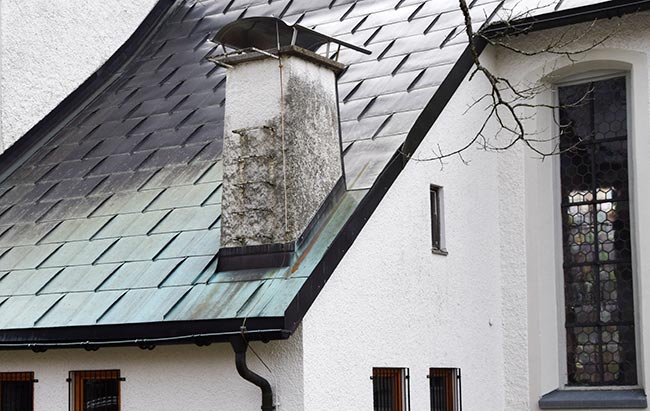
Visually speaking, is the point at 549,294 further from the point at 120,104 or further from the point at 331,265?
the point at 120,104

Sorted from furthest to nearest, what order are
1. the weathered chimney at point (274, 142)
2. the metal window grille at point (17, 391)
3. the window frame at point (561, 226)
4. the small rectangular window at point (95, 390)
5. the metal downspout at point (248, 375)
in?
the window frame at point (561, 226)
the metal window grille at point (17, 391)
the small rectangular window at point (95, 390)
the weathered chimney at point (274, 142)
the metal downspout at point (248, 375)

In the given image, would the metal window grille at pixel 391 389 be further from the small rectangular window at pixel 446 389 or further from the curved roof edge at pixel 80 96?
the curved roof edge at pixel 80 96

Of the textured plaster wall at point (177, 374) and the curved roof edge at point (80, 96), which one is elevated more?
the curved roof edge at point (80, 96)

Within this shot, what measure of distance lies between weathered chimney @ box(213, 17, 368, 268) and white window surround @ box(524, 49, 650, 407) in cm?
340

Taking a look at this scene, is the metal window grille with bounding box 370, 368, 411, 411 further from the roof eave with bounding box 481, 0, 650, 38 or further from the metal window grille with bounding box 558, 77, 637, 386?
the roof eave with bounding box 481, 0, 650, 38

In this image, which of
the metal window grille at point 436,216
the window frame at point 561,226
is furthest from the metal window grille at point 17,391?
the window frame at point 561,226

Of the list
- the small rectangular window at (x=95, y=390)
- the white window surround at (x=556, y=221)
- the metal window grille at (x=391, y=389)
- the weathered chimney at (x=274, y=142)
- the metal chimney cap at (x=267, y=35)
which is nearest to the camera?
the weathered chimney at (x=274, y=142)

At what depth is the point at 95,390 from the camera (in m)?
12.6

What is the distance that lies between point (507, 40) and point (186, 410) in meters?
5.91

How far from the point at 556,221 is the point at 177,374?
5.14 metres

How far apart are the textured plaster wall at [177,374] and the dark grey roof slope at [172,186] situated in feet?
1.35

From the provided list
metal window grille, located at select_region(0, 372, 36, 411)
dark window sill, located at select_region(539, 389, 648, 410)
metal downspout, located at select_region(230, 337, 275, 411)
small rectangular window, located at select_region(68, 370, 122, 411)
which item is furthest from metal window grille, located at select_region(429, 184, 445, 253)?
metal window grille, located at select_region(0, 372, 36, 411)

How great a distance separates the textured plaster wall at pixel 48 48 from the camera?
16.5 m

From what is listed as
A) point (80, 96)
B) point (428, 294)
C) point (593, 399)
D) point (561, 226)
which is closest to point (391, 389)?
point (428, 294)
